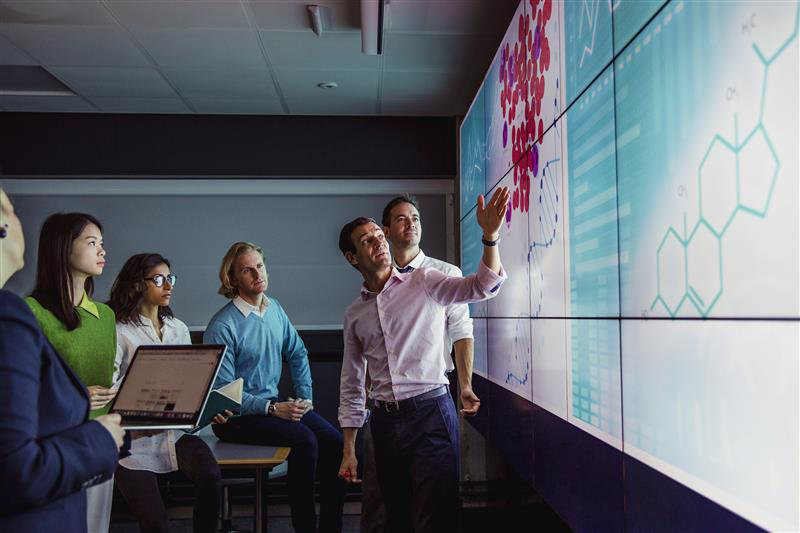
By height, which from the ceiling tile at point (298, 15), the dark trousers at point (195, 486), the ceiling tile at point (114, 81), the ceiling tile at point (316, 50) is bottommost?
the dark trousers at point (195, 486)

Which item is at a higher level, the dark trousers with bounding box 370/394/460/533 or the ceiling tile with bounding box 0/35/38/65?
the ceiling tile with bounding box 0/35/38/65

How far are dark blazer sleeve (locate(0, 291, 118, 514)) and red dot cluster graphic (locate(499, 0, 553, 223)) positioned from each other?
1.82 metres

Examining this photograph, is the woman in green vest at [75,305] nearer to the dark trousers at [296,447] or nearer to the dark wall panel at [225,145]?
the dark trousers at [296,447]

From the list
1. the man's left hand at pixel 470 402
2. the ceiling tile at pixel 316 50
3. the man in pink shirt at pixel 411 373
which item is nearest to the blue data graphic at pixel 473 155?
the ceiling tile at pixel 316 50

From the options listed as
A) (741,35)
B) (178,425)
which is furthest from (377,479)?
(741,35)

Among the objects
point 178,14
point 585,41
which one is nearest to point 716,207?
point 585,41

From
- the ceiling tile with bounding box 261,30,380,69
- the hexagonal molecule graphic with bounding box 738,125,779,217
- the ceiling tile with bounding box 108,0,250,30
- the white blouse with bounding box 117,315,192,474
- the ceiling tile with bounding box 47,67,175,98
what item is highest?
the ceiling tile with bounding box 261,30,380,69

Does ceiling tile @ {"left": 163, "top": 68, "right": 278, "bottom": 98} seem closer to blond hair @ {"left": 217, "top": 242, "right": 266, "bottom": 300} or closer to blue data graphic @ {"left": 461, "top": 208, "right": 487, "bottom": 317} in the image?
blond hair @ {"left": 217, "top": 242, "right": 266, "bottom": 300}

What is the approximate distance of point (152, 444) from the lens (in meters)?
2.73

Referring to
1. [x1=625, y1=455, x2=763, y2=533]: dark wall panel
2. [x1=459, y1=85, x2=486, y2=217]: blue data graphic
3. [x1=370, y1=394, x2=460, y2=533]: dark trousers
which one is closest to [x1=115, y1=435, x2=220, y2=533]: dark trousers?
[x1=370, y1=394, x2=460, y2=533]: dark trousers

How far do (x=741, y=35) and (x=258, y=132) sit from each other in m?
4.41

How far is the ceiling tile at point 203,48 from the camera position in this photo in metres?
3.68

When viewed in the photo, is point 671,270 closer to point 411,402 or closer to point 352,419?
point 411,402

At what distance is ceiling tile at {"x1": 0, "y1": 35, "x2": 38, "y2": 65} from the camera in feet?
12.5
